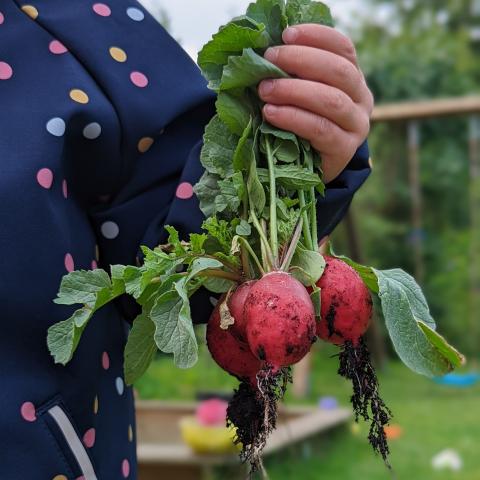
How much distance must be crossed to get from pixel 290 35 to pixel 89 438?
481mm

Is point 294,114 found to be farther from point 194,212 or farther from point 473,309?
point 473,309

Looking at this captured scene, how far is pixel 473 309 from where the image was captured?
833cm

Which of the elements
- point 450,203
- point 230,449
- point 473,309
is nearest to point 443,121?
point 450,203

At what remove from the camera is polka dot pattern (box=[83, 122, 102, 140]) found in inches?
37.5

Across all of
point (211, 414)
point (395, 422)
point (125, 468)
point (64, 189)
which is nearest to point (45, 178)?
point (64, 189)

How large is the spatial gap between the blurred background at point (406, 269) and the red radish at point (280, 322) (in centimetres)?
49

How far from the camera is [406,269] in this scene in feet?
29.6

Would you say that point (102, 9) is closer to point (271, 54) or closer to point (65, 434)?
point (271, 54)

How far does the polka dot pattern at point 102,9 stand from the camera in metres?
1.04

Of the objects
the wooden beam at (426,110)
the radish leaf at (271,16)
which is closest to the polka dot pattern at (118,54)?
the radish leaf at (271,16)

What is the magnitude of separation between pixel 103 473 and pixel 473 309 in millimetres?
7801

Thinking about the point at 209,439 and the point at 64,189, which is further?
the point at 209,439

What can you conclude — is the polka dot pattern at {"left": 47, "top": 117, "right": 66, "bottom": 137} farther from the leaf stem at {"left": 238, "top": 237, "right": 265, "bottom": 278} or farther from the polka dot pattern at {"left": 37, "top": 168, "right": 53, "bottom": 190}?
the leaf stem at {"left": 238, "top": 237, "right": 265, "bottom": 278}

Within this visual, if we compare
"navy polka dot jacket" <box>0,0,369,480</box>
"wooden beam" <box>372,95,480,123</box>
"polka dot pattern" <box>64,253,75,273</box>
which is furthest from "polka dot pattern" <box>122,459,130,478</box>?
"wooden beam" <box>372,95,480,123</box>
